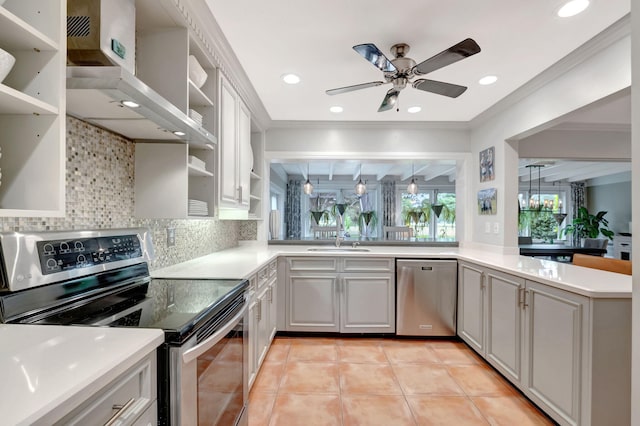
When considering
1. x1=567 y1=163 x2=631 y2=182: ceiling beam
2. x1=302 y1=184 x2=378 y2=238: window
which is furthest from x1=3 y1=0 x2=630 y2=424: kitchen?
x1=567 y1=163 x2=631 y2=182: ceiling beam

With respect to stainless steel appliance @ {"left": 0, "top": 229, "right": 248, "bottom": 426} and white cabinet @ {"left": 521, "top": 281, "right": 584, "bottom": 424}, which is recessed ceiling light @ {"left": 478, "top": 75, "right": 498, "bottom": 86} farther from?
stainless steel appliance @ {"left": 0, "top": 229, "right": 248, "bottom": 426}

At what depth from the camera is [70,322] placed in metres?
1.05

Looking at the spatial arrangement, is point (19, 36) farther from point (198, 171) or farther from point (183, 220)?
point (183, 220)

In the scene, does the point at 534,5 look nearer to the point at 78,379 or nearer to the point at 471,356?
the point at 78,379

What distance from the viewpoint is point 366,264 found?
10.8 ft

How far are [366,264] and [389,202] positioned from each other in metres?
5.13

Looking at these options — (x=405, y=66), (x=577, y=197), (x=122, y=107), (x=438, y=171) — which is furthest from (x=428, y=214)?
(x=122, y=107)

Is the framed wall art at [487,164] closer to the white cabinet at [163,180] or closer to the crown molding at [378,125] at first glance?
the crown molding at [378,125]

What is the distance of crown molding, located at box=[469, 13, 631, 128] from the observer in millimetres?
1902

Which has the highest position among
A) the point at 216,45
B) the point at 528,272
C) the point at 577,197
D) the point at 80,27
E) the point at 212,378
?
the point at 216,45

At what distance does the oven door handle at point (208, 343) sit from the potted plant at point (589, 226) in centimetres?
931

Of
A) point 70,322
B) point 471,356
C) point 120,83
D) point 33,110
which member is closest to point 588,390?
point 471,356

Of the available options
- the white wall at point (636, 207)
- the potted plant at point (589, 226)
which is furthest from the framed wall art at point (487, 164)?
the potted plant at point (589, 226)

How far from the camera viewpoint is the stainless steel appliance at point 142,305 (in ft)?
3.32
